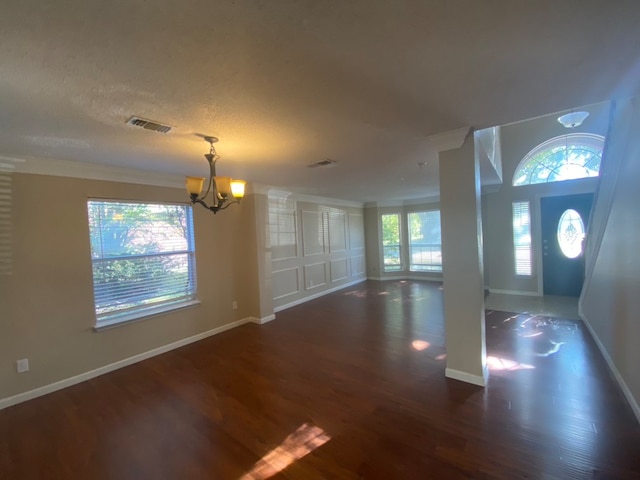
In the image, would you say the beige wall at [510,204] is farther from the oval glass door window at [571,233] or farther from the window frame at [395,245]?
the window frame at [395,245]

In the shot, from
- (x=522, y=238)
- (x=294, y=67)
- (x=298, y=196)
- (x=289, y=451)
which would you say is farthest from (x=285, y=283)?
(x=522, y=238)

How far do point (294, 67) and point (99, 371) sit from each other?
3743 millimetres

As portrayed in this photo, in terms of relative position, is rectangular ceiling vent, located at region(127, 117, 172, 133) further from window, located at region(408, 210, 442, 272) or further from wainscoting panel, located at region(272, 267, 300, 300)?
window, located at region(408, 210, 442, 272)

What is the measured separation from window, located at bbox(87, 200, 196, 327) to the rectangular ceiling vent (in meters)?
1.72

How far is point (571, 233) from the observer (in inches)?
215

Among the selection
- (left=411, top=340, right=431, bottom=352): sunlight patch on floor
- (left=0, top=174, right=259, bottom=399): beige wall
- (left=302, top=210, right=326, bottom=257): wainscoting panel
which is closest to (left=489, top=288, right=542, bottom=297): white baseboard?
(left=411, top=340, right=431, bottom=352): sunlight patch on floor

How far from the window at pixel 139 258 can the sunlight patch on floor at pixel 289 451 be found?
2.50m

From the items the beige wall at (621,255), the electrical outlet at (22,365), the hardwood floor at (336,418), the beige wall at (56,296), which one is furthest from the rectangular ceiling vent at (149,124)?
the beige wall at (621,255)

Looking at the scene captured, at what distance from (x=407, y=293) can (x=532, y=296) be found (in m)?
2.43

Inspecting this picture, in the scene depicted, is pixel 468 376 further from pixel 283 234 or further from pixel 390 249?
pixel 390 249

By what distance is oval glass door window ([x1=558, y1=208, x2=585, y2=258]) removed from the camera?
536 centimetres

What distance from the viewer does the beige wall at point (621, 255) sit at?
221 centimetres

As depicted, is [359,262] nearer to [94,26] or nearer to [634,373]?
[634,373]

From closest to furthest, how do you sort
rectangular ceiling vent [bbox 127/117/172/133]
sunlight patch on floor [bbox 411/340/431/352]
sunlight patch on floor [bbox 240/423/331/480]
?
sunlight patch on floor [bbox 240/423/331/480] < rectangular ceiling vent [bbox 127/117/172/133] < sunlight patch on floor [bbox 411/340/431/352]
